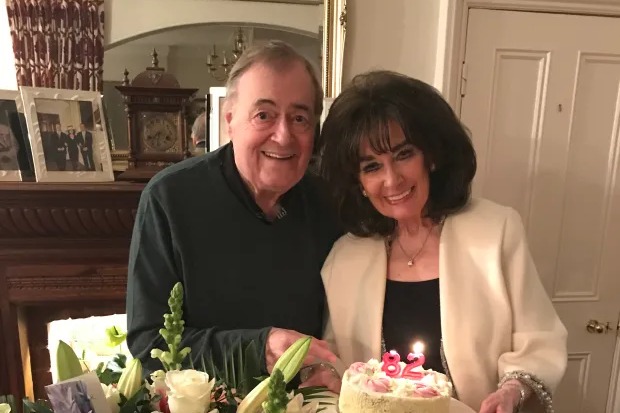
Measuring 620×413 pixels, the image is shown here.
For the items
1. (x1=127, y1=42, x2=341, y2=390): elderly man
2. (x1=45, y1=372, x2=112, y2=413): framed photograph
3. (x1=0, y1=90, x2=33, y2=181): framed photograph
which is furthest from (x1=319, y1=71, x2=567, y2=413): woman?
(x1=0, y1=90, x2=33, y2=181): framed photograph

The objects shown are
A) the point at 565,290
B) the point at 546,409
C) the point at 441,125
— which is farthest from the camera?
the point at 565,290

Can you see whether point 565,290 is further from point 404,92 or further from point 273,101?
point 273,101

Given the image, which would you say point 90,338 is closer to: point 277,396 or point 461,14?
point 277,396

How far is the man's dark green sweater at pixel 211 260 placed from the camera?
116 cm

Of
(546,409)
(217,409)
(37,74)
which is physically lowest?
(546,409)

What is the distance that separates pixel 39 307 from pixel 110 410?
62.7 inches

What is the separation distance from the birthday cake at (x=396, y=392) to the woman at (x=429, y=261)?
9.9 inches

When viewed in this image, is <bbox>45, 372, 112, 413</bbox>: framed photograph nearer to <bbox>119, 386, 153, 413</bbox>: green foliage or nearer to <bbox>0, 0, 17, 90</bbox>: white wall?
<bbox>119, 386, 153, 413</bbox>: green foliage

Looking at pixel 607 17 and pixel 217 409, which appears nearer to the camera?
pixel 217 409

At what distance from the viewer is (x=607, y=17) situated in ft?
6.40

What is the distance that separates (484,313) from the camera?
1.20m

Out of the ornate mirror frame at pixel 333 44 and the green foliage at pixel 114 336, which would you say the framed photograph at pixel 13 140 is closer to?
the green foliage at pixel 114 336

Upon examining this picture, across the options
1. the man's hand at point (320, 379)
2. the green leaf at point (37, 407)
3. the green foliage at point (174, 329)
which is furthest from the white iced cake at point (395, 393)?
the green leaf at point (37, 407)

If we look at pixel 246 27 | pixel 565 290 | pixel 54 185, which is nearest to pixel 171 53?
pixel 246 27
